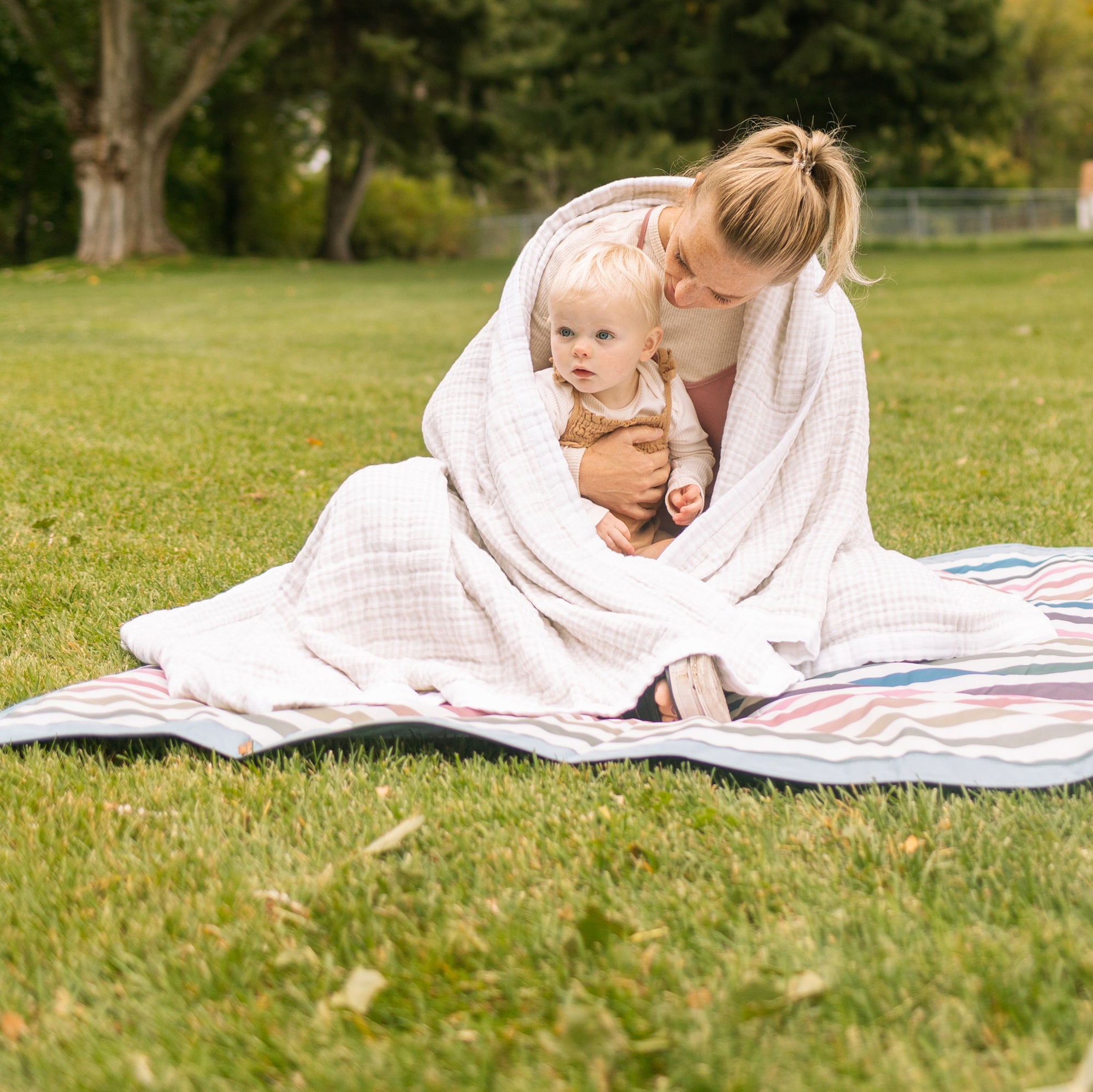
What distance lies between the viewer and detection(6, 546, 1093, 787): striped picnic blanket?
2.11 meters

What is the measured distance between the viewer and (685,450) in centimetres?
303

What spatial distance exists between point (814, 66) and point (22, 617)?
22.2 meters

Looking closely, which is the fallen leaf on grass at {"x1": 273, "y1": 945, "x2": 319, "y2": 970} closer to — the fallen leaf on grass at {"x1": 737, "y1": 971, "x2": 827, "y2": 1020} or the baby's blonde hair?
the fallen leaf on grass at {"x1": 737, "y1": 971, "x2": 827, "y2": 1020}

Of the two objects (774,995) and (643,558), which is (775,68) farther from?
(774,995)

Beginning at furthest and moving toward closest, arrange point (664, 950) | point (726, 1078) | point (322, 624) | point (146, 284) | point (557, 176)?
point (557, 176)
point (146, 284)
point (322, 624)
point (664, 950)
point (726, 1078)

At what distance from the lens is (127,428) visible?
612 cm

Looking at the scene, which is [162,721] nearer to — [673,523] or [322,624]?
[322,624]

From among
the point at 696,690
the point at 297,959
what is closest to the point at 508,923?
the point at 297,959

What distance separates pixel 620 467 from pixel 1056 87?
59.8 metres

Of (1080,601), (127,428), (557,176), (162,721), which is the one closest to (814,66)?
(127,428)

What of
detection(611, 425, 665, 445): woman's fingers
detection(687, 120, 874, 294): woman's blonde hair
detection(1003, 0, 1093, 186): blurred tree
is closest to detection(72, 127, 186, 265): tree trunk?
detection(611, 425, 665, 445): woman's fingers

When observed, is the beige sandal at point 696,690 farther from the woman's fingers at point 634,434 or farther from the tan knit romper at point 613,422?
the woman's fingers at point 634,434

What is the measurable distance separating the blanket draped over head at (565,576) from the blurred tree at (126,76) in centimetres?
2020

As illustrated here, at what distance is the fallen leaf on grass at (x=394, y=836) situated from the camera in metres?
1.89
